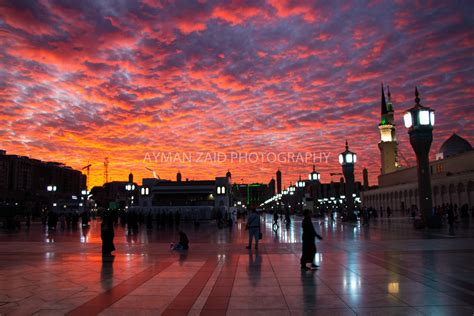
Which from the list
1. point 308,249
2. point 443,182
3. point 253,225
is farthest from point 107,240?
point 443,182

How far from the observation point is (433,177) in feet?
242

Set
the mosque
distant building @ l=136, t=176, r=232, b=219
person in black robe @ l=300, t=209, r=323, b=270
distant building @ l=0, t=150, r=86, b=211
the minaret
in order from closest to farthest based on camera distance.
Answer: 1. person in black robe @ l=300, t=209, r=323, b=270
2. the mosque
3. distant building @ l=136, t=176, r=232, b=219
4. the minaret
5. distant building @ l=0, t=150, r=86, b=211

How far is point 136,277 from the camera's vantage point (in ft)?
34.0

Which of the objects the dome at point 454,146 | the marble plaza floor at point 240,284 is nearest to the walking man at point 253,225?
the marble plaza floor at point 240,284

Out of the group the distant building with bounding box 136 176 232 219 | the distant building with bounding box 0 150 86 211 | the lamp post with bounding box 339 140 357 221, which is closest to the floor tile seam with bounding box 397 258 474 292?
the lamp post with bounding box 339 140 357 221

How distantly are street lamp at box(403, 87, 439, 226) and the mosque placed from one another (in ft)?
103

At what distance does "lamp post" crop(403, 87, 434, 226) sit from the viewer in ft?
95.9

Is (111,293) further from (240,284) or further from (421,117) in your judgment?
(421,117)

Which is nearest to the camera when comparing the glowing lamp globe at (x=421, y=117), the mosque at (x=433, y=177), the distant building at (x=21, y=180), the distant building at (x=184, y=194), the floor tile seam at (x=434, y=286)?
the floor tile seam at (x=434, y=286)

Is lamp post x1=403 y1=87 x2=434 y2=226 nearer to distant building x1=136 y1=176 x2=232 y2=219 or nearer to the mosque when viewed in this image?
the mosque

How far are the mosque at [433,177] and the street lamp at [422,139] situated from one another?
31265 mm

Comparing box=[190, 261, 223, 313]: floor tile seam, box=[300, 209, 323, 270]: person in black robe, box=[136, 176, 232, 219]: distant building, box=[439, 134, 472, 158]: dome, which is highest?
box=[439, 134, 472, 158]: dome

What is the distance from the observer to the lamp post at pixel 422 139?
29.2 m

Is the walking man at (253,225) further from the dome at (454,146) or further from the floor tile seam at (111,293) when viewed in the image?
the dome at (454,146)
